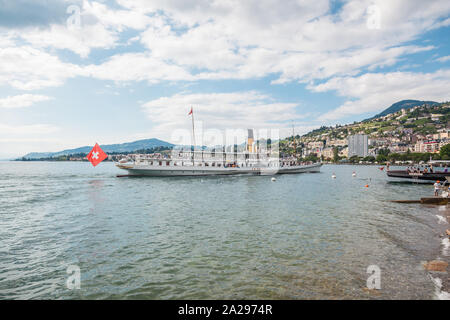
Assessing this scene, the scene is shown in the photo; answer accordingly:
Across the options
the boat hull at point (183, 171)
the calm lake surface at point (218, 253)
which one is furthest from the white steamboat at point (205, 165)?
the calm lake surface at point (218, 253)

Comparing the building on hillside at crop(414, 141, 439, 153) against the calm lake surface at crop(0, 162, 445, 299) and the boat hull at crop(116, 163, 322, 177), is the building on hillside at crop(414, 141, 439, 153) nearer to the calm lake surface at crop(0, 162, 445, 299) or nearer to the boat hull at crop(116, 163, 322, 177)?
the boat hull at crop(116, 163, 322, 177)

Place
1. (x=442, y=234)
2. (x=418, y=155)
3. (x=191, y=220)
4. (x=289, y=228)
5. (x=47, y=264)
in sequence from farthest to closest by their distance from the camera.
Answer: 1. (x=418, y=155)
2. (x=191, y=220)
3. (x=289, y=228)
4. (x=442, y=234)
5. (x=47, y=264)

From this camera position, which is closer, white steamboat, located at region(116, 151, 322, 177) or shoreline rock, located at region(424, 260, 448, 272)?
shoreline rock, located at region(424, 260, 448, 272)

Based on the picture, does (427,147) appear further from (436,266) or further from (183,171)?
(436,266)

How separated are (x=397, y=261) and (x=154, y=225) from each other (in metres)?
12.3

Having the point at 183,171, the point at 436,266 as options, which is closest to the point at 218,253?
the point at 436,266

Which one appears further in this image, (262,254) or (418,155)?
(418,155)

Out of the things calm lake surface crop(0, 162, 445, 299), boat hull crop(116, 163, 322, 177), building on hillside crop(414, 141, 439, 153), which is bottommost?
calm lake surface crop(0, 162, 445, 299)

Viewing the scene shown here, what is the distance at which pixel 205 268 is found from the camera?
29.7 ft

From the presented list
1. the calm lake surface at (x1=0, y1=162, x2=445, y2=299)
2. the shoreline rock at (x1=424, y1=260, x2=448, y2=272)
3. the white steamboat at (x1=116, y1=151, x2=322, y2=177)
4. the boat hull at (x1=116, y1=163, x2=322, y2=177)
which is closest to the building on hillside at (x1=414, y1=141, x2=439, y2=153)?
the white steamboat at (x1=116, y1=151, x2=322, y2=177)
